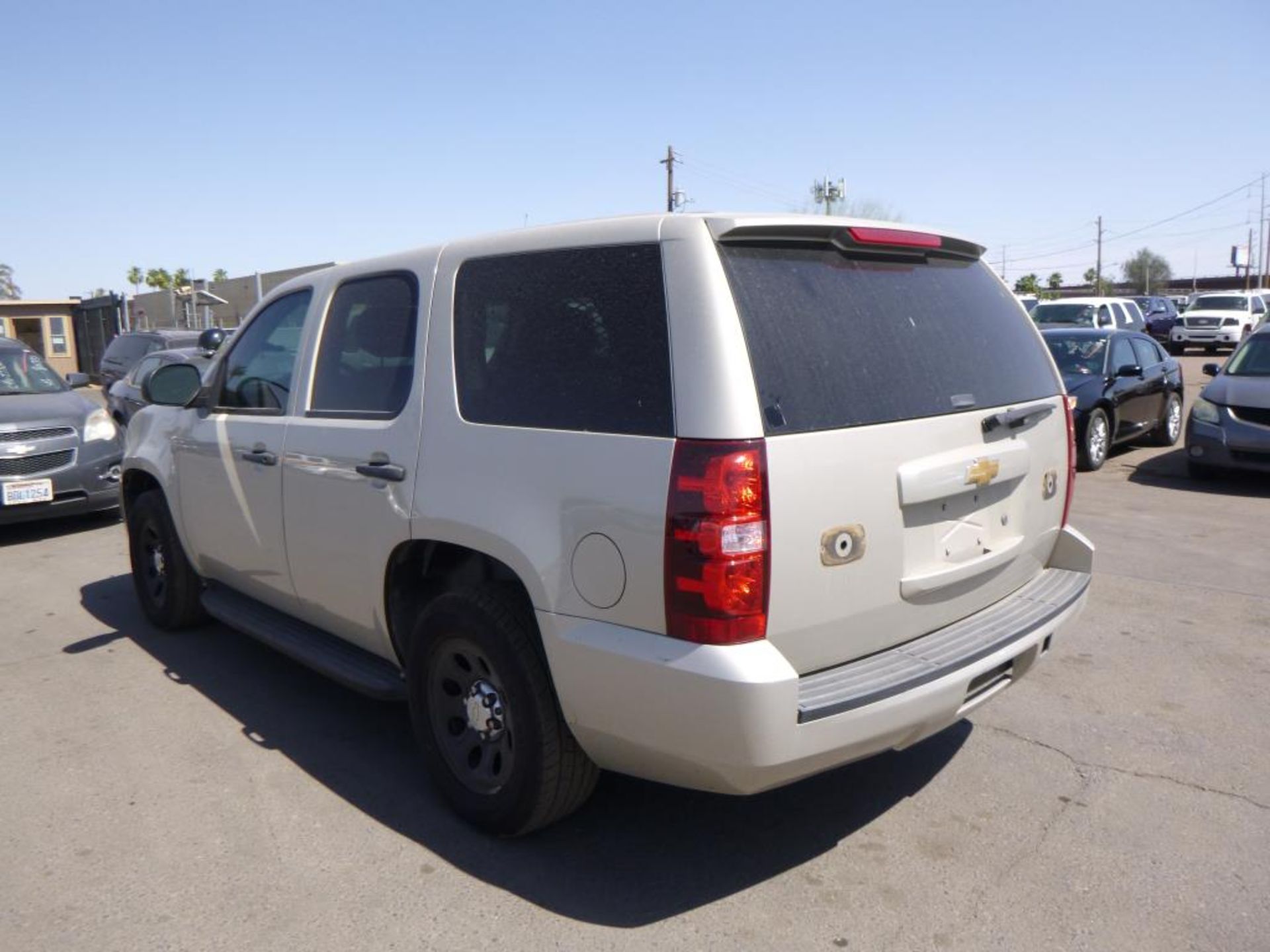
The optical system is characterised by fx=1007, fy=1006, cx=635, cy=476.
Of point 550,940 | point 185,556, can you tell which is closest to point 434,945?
point 550,940

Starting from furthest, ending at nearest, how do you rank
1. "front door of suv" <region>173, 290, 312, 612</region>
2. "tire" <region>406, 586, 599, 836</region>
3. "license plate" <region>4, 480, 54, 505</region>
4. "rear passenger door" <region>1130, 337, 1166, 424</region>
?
"rear passenger door" <region>1130, 337, 1166, 424</region>, "license plate" <region>4, 480, 54, 505</region>, "front door of suv" <region>173, 290, 312, 612</region>, "tire" <region>406, 586, 599, 836</region>

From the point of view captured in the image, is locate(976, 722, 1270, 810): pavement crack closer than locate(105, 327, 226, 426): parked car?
Yes

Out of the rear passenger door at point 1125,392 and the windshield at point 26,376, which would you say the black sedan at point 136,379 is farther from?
the rear passenger door at point 1125,392

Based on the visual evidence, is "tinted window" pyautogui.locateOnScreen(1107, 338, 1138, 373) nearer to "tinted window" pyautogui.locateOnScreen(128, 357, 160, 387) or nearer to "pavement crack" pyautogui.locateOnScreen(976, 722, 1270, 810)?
"pavement crack" pyautogui.locateOnScreen(976, 722, 1270, 810)

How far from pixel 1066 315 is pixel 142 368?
17.2m

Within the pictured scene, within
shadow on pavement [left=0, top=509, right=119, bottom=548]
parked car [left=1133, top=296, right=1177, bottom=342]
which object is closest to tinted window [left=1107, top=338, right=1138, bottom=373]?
shadow on pavement [left=0, top=509, right=119, bottom=548]

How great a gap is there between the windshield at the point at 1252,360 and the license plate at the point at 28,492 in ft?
36.4

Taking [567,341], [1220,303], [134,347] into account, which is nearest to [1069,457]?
[567,341]

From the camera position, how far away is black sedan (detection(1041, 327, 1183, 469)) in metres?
10.8

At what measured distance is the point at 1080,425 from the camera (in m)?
10.7

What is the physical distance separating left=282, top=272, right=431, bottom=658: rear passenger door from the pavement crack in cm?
256

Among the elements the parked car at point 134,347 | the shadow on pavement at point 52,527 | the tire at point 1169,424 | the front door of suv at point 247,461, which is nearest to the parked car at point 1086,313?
the tire at point 1169,424

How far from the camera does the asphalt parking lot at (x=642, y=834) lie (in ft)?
9.53

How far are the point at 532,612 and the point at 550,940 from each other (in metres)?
0.94
